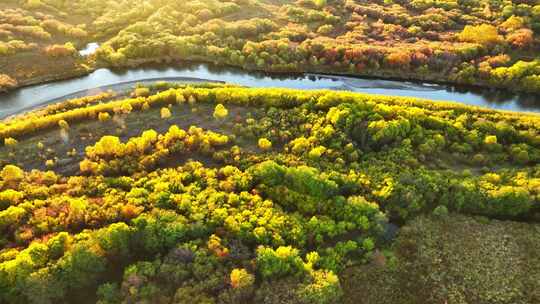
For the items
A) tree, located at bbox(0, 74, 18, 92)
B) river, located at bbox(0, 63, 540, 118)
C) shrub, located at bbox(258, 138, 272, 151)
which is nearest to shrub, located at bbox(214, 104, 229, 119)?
shrub, located at bbox(258, 138, 272, 151)

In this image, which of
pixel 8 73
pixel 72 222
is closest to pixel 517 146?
pixel 72 222

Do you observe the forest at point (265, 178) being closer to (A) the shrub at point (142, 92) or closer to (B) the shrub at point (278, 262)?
(B) the shrub at point (278, 262)

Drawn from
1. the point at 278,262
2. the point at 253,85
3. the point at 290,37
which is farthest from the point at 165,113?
the point at 290,37

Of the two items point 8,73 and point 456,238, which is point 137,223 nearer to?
point 456,238

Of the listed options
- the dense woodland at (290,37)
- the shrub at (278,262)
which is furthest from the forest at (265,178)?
the dense woodland at (290,37)

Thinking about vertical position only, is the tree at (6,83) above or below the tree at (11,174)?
above
